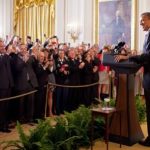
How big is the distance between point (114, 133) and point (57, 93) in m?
2.90

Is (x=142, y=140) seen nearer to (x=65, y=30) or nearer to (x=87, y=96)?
(x=87, y=96)

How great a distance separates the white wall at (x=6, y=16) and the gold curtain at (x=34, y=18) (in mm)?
225

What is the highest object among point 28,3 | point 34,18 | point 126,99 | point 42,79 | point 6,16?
point 28,3

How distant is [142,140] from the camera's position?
5.51m

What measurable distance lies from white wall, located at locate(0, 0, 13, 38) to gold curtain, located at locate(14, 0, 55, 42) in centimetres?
23

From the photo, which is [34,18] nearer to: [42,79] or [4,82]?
[42,79]

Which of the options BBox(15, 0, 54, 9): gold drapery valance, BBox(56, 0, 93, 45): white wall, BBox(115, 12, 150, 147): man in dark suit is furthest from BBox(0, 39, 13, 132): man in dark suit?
BBox(15, 0, 54, 9): gold drapery valance

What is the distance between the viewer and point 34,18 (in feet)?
47.4

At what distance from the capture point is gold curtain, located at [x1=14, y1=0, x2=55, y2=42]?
13898mm

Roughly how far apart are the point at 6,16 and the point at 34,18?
147cm

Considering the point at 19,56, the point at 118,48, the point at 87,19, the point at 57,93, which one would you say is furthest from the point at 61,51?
the point at 87,19

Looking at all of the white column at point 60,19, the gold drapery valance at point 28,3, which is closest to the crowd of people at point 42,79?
the white column at point 60,19

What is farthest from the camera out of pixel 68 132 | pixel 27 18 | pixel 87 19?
pixel 27 18

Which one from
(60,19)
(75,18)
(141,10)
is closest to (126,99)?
(141,10)
